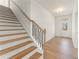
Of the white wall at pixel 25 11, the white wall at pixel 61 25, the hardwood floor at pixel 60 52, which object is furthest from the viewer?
the white wall at pixel 61 25

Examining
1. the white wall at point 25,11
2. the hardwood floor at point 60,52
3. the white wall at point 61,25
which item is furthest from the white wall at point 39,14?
the white wall at point 61,25

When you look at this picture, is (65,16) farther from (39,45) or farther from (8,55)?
(8,55)

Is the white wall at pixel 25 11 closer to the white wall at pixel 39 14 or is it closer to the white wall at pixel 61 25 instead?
the white wall at pixel 39 14

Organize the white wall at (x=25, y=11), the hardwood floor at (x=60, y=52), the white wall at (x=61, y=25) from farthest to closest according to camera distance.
A: the white wall at (x=61, y=25)
the white wall at (x=25, y=11)
the hardwood floor at (x=60, y=52)

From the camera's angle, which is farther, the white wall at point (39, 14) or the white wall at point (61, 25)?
the white wall at point (61, 25)

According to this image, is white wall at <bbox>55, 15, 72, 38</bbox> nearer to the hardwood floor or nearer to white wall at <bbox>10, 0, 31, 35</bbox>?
the hardwood floor

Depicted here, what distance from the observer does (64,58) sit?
2.95 m

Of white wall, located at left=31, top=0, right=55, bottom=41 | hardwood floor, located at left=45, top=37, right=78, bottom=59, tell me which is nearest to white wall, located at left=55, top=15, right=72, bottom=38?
white wall, located at left=31, top=0, right=55, bottom=41

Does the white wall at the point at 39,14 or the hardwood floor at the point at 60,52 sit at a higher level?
the white wall at the point at 39,14

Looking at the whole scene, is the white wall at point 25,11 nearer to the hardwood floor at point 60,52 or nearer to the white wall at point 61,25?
the hardwood floor at point 60,52

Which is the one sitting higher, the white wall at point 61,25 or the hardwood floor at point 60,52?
the white wall at point 61,25

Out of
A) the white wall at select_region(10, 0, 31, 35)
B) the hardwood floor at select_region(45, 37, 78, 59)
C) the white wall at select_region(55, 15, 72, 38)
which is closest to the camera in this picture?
the hardwood floor at select_region(45, 37, 78, 59)

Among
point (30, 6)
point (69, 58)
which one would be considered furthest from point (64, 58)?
point (30, 6)

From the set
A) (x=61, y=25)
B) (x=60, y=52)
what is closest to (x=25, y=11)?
(x=60, y=52)
